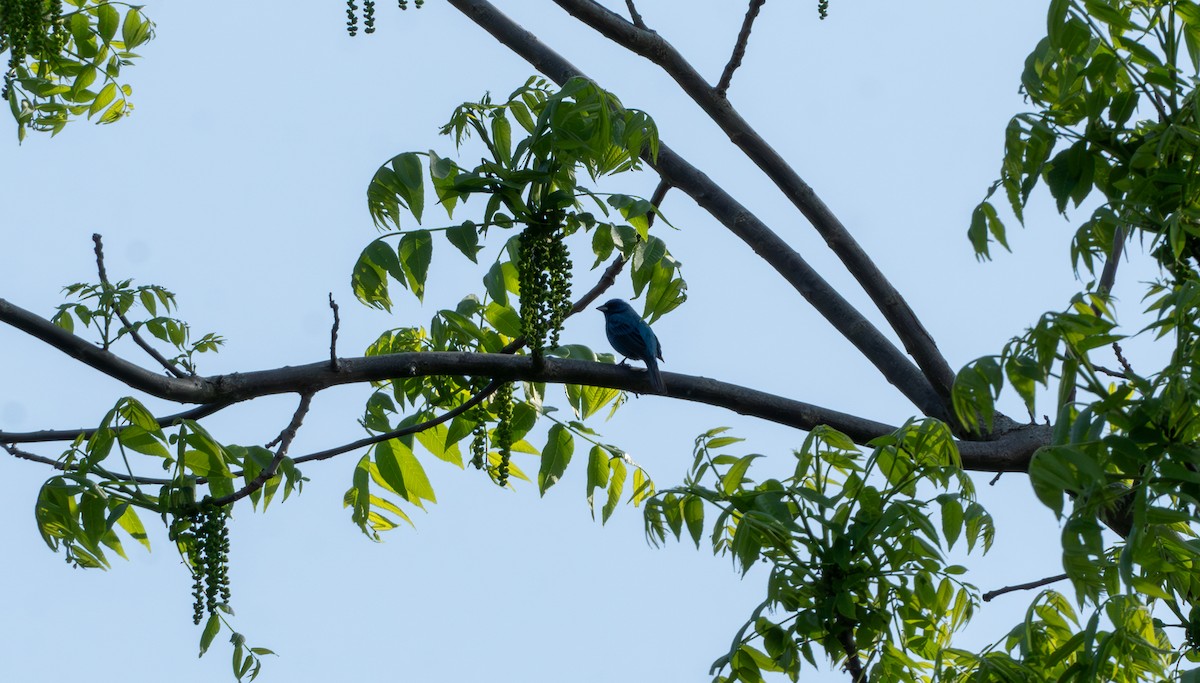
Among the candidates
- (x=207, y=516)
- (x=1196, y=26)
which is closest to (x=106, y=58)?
(x=207, y=516)

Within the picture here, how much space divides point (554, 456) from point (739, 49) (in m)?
2.52

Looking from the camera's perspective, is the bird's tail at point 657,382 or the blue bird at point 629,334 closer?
the bird's tail at point 657,382

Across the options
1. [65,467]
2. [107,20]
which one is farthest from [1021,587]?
[107,20]

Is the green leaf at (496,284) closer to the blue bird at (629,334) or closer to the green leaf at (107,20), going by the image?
the green leaf at (107,20)

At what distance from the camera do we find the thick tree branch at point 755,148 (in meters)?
6.76

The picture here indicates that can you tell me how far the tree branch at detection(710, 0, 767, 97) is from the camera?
262 inches

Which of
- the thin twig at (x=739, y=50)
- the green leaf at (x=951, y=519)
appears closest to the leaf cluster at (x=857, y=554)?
the green leaf at (x=951, y=519)

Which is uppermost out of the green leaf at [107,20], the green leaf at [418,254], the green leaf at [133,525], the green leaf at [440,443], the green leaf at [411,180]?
the green leaf at [107,20]

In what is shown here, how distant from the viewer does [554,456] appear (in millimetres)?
5906

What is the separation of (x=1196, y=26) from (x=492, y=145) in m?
2.58

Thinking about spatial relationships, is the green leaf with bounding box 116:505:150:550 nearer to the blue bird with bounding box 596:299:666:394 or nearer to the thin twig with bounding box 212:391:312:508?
the thin twig with bounding box 212:391:312:508

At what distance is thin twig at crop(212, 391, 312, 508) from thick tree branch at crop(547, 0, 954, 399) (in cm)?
307

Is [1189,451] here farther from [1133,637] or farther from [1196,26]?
[1196,26]

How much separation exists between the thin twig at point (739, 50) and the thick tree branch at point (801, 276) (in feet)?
1.55
